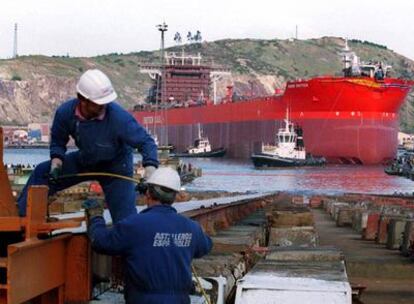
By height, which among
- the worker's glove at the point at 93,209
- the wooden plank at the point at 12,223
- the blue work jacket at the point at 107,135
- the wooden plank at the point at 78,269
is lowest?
the wooden plank at the point at 78,269

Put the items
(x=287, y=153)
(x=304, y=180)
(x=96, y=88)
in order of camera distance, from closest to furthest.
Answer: (x=96, y=88) < (x=304, y=180) < (x=287, y=153)

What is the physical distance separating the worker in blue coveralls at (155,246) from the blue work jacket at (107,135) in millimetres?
597

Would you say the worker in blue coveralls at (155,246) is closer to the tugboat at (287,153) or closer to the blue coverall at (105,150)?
the blue coverall at (105,150)

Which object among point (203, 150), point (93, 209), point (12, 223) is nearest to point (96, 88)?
point (93, 209)

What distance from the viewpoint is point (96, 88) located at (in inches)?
176

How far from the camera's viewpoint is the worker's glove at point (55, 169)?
481 cm

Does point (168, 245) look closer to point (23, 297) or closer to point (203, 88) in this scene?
point (23, 297)

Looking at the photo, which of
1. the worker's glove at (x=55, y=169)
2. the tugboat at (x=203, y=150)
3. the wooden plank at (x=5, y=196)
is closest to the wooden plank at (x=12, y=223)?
the wooden plank at (x=5, y=196)

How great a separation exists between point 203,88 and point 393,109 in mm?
35782

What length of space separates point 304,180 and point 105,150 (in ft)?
175

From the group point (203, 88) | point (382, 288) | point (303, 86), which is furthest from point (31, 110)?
point (382, 288)

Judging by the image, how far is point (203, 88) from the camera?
103 metres

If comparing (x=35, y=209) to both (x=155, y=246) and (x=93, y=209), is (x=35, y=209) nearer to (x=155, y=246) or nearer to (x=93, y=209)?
(x=93, y=209)

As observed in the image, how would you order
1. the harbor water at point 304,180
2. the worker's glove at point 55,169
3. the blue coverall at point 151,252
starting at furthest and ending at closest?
the harbor water at point 304,180, the worker's glove at point 55,169, the blue coverall at point 151,252
